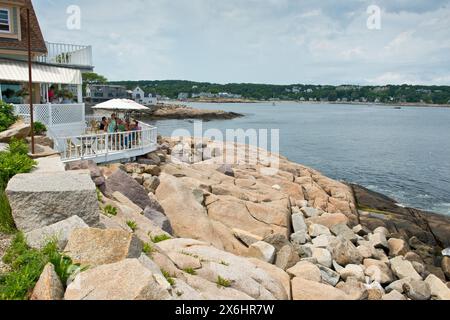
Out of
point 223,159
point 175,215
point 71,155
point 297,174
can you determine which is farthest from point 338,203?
point 71,155

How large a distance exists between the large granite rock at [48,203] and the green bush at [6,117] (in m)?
7.94

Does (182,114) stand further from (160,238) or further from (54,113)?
(160,238)

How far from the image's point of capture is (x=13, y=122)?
544 inches

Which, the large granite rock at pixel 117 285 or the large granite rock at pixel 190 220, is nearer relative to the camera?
the large granite rock at pixel 117 285

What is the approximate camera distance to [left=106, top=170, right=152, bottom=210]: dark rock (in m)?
10.7

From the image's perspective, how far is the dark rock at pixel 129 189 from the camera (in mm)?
10742

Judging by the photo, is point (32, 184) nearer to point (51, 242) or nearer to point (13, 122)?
point (51, 242)

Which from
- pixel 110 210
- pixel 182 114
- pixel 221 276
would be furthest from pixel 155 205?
pixel 182 114

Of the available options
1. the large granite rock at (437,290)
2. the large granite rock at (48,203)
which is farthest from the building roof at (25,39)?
the large granite rock at (437,290)

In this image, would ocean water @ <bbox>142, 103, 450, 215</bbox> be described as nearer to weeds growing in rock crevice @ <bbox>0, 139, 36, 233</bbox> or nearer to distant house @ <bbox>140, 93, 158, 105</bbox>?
weeds growing in rock crevice @ <bbox>0, 139, 36, 233</bbox>

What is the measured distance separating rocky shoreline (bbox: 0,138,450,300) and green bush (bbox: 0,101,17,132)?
3.15 metres

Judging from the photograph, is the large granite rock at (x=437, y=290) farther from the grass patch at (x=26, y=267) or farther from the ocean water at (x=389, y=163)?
the ocean water at (x=389, y=163)

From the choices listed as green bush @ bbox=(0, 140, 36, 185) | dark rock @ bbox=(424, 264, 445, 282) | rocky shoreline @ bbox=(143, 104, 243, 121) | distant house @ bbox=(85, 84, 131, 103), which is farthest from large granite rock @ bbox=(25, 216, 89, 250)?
rocky shoreline @ bbox=(143, 104, 243, 121)
